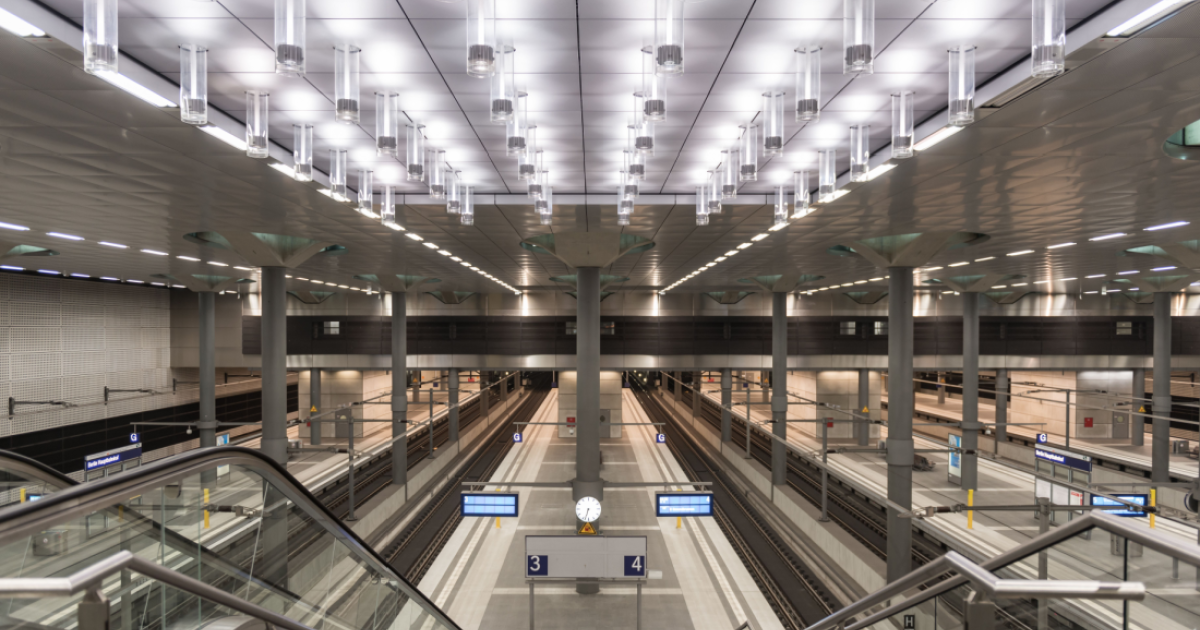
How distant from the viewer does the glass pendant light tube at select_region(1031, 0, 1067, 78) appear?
323 centimetres

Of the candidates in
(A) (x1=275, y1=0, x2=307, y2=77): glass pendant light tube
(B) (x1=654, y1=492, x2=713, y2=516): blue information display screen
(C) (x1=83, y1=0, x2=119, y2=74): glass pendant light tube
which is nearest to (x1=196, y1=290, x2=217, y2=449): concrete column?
(B) (x1=654, y1=492, x2=713, y2=516): blue information display screen

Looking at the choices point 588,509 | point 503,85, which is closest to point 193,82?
point 503,85

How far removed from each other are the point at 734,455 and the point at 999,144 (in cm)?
2366

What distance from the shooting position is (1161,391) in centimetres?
1991

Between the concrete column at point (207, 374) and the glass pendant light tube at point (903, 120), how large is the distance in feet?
73.0

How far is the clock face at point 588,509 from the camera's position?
1344 cm

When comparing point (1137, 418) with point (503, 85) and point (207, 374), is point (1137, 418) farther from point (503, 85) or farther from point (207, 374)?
point (207, 374)

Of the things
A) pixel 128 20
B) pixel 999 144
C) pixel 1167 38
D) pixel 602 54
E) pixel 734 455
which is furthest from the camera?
pixel 734 455

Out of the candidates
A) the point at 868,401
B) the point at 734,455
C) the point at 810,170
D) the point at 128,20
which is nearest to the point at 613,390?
the point at 734,455

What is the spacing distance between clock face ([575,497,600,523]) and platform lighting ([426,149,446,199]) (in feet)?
27.4

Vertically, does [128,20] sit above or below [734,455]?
above

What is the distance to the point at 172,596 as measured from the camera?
2.87m

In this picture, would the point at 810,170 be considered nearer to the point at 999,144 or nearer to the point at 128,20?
the point at 999,144

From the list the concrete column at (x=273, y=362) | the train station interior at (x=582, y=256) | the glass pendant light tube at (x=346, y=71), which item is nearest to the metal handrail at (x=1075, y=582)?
the train station interior at (x=582, y=256)
